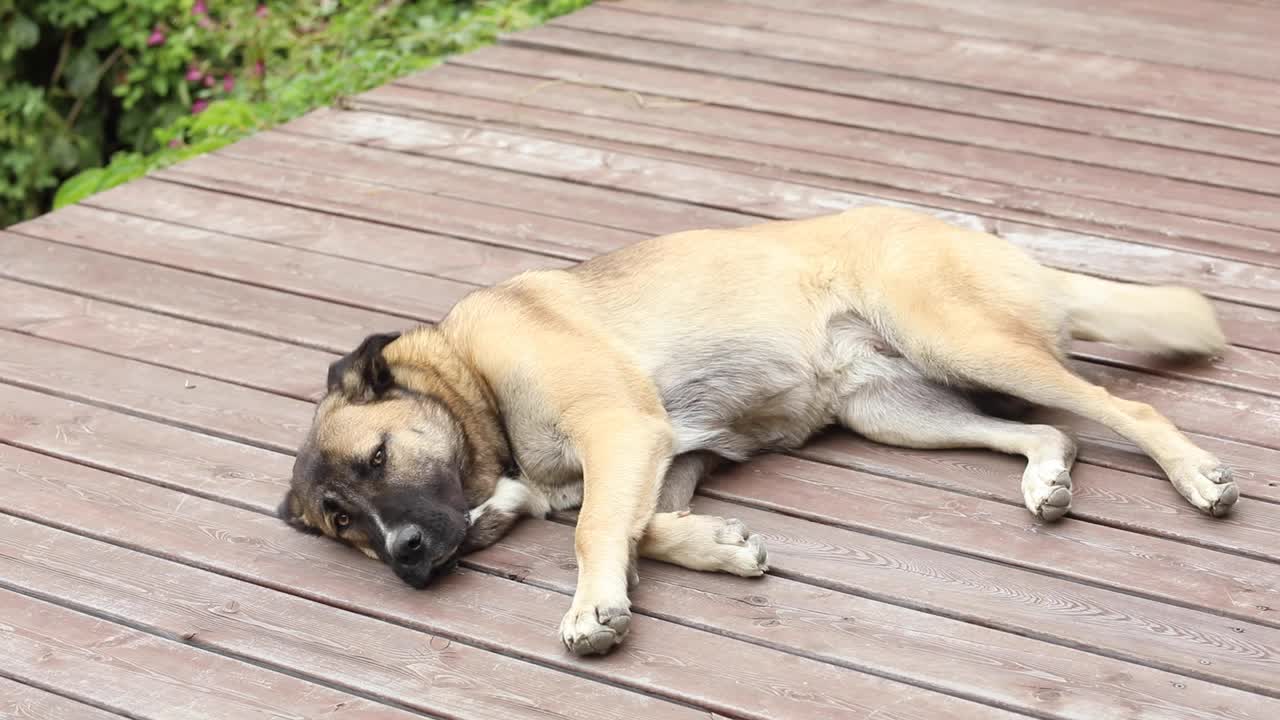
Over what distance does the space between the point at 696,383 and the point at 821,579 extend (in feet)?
2.16

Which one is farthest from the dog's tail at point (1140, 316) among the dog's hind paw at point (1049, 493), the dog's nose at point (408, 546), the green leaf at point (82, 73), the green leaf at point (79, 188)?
the green leaf at point (82, 73)

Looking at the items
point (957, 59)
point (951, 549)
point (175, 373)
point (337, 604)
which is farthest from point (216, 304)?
point (957, 59)

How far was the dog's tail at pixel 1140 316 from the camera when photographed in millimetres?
3477

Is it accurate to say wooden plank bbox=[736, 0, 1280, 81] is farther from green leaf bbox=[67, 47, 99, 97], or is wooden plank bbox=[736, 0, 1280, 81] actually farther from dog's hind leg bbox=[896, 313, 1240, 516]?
green leaf bbox=[67, 47, 99, 97]

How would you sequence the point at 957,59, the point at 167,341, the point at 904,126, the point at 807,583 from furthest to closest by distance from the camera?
the point at 957,59 → the point at 904,126 → the point at 167,341 → the point at 807,583

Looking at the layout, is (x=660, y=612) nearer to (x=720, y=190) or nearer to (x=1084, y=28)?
(x=720, y=190)

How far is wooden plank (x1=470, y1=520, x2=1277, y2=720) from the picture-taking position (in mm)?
2588

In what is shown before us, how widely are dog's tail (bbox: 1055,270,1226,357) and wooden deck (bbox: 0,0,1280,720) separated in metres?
0.12

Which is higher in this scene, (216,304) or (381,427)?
(381,427)

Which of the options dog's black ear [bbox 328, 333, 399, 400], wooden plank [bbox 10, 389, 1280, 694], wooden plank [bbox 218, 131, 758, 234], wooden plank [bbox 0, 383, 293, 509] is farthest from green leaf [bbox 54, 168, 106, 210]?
dog's black ear [bbox 328, 333, 399, 400]

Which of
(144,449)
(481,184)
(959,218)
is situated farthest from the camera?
(481,184)

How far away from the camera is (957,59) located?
6.06m

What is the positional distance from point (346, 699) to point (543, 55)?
4174mm

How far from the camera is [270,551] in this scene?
130 inches
